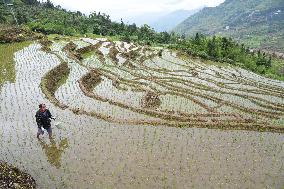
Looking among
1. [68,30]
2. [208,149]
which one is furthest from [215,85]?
[68,30]

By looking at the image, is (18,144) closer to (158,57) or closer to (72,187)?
(72,187)

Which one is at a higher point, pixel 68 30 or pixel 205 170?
pixel 68 30

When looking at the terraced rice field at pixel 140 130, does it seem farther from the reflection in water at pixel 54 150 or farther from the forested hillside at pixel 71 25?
the forested hillside at pixel 71 25

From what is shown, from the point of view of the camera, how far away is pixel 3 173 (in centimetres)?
1162

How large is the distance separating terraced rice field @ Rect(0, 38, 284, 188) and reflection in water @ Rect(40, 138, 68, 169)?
1.5 inches

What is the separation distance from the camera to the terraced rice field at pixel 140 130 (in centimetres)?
1239

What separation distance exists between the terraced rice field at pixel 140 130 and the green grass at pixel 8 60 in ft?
2.43

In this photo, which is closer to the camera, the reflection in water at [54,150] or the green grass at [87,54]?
the reflection in water at [54,150]

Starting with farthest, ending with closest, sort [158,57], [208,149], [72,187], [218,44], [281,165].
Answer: [218,44] < [158,57] < [208,149] < [281,165] < [72,187]

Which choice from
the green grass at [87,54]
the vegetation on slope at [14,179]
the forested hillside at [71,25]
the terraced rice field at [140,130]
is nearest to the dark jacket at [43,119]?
the terraced rice field at [140,130]

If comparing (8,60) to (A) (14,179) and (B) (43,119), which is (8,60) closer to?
(B) (43,119)

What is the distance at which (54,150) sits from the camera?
1389cm

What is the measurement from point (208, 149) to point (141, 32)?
59.5 m

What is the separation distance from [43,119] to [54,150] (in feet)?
4.68
